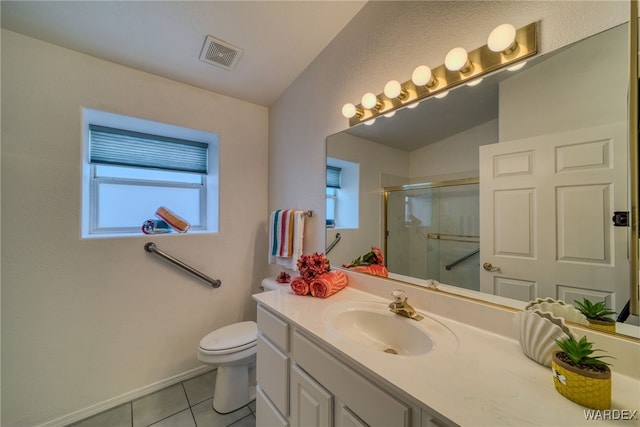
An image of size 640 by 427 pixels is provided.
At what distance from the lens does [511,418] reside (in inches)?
18.9

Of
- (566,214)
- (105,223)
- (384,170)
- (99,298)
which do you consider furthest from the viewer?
(105,223)

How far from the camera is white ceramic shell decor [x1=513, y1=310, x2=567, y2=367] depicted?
24.8 inches

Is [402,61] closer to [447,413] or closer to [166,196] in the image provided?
[447,413]

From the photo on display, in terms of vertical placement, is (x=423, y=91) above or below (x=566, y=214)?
above

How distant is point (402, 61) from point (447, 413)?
1.34 metres

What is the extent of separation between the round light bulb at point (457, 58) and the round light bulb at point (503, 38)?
0.27ft

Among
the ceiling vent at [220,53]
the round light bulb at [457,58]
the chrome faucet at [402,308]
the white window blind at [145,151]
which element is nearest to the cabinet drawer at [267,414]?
the chrome faucet at [402,308]

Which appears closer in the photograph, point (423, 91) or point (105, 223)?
point (423, 91)

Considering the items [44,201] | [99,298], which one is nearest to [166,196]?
[44,201]

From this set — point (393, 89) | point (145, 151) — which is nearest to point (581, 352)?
point (393, 89)

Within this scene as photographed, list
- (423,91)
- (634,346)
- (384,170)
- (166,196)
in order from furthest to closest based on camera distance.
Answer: (166,196)
(384,170)
(423,91)
(634,346)

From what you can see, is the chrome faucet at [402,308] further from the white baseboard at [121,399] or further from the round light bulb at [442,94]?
the white baseboard at [121,399]

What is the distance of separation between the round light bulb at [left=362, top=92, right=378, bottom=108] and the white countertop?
1.10 metres

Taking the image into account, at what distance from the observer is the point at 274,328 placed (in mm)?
1063
